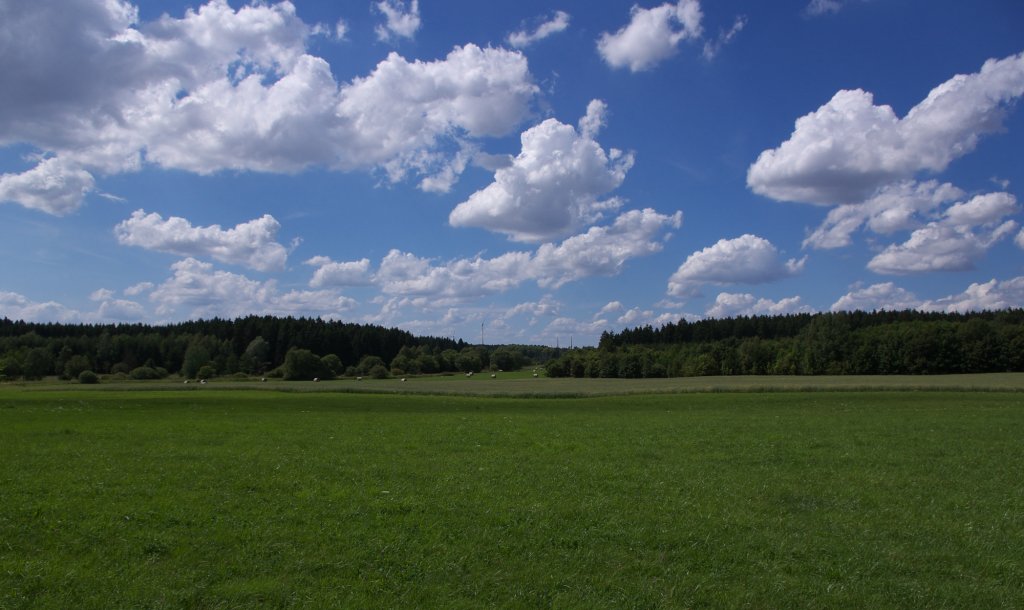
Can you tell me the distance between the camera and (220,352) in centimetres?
14362

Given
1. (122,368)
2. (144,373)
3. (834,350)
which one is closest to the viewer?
(834,350)

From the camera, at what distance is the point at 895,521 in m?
12.2

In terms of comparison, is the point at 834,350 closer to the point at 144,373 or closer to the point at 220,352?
the point at 220,352

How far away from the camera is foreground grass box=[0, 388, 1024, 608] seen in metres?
8.84

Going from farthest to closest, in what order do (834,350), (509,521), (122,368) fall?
1. (122,368)
2. (834,350)
3. (509,521)

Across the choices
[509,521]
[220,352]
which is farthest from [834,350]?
[220,352]

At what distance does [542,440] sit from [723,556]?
13.3 m

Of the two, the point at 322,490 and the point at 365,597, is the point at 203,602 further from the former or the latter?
the point at 322,490

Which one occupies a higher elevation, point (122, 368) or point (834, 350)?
point (834, 350)

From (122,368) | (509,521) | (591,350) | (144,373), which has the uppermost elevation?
(591,350)

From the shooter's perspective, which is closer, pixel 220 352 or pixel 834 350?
pixel 834 350

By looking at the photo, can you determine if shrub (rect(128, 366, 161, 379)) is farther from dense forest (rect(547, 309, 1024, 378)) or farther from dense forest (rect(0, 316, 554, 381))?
dense forest (rect(547, 309, 1024, 378))

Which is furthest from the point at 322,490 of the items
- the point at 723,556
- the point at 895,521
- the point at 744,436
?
the point at 744,436

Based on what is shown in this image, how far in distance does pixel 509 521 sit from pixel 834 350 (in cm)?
11592
